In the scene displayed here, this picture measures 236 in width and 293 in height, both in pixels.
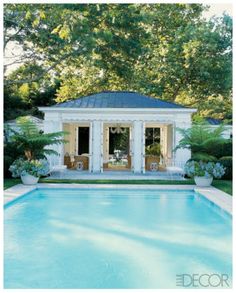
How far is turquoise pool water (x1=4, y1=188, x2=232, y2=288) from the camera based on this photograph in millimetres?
7074

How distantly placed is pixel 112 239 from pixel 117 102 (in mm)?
12962

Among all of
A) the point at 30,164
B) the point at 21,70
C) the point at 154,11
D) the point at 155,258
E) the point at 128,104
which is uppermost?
the point at 154,11

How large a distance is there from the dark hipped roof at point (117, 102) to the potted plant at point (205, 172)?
513cm

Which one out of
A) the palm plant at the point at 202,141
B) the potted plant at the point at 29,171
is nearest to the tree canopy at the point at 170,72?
the potted plant at the point at 29,171

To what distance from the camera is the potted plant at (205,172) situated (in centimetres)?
1652

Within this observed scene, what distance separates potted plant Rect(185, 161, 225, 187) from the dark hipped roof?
Answer: 513 cm

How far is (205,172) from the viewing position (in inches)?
653

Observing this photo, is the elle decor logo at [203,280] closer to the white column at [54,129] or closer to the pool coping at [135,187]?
the pool coping at [135,187]

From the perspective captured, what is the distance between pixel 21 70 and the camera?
2089 centimetres

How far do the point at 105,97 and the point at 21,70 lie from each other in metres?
4.77

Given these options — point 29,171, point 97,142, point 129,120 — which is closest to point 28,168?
point 29,171
